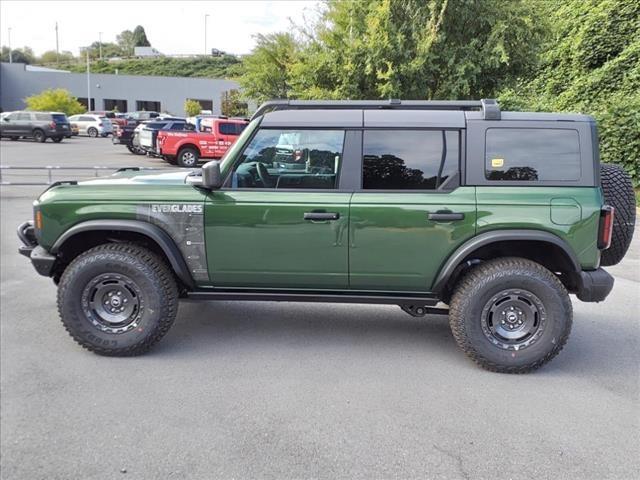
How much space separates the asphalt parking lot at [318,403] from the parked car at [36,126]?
2861 centimetres

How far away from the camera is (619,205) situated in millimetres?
4277

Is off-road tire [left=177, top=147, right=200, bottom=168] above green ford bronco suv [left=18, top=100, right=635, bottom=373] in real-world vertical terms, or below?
above

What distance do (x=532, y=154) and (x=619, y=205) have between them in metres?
0.91

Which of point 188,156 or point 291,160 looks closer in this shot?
point 291,160

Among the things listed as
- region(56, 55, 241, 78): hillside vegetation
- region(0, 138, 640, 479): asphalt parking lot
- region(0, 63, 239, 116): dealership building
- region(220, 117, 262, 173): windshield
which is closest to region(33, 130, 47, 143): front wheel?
region(0, 138, 640, 479): asphalt parking lot

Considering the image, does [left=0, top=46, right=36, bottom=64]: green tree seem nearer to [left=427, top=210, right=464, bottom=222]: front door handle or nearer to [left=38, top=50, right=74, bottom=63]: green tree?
[left=38, top=50, right=74, bottom=63]: green tree

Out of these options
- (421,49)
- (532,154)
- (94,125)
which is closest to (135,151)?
A: (421,49)

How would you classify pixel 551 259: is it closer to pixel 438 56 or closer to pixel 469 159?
pixel 469 159

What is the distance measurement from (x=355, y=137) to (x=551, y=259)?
1822 millimetres

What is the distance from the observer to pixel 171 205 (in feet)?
13.5

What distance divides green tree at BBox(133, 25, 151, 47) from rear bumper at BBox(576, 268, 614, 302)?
135183 millimetres

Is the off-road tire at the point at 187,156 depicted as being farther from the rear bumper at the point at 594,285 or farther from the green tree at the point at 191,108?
the green tree at the point at 191,108

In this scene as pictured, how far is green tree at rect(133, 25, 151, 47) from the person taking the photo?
124875 mm

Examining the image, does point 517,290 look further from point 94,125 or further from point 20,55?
point 20,55
